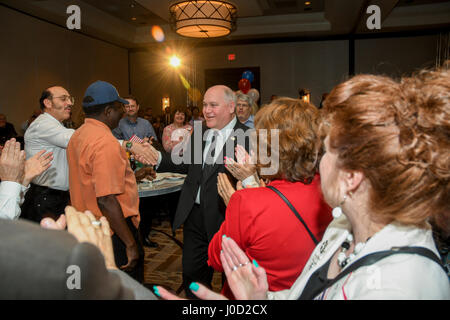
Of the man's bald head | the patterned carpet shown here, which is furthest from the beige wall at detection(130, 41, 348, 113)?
the man's bald head

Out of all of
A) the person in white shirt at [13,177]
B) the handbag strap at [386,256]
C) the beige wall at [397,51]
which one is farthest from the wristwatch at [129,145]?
the beige wall at [397,51]

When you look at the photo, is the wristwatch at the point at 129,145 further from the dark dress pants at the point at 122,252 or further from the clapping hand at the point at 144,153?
the dark dress pants at the point at 122,252

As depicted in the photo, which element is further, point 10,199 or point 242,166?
point 242,166

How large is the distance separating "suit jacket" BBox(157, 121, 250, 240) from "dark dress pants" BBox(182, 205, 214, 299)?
0.27 ft

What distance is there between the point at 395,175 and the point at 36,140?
2826mm

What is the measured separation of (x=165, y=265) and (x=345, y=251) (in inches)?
107

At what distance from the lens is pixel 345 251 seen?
98cm

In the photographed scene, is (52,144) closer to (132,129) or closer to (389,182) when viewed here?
(389,182)

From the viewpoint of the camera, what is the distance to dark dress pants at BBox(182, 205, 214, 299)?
2.53 m

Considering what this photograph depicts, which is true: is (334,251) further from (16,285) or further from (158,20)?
(158,20)

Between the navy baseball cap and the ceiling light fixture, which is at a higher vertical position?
the ceiling light fixture

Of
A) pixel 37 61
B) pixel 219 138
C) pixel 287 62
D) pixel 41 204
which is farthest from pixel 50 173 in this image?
pixel 287 62

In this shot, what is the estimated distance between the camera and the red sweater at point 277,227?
1210 mm

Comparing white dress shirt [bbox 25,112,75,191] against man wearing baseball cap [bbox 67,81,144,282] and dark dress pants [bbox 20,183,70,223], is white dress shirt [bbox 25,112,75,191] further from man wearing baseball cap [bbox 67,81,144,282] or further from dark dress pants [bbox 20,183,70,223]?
man wearing baseball cap [bbox 67,81,144,282]
